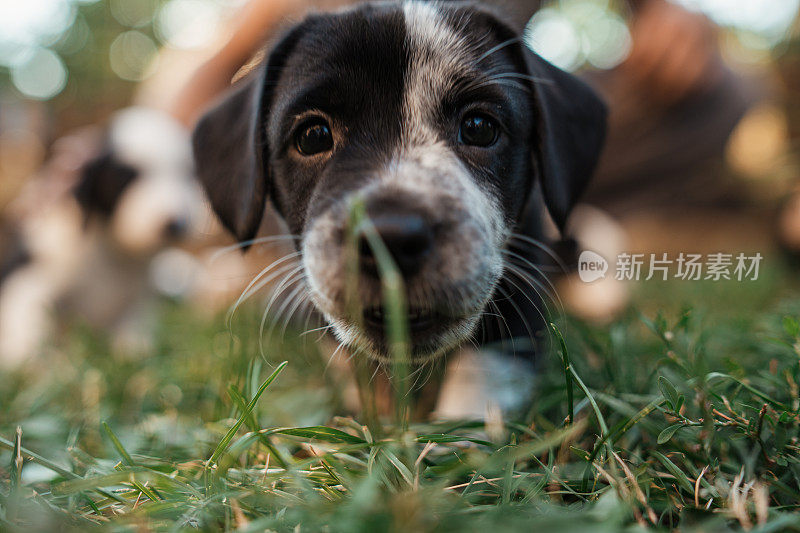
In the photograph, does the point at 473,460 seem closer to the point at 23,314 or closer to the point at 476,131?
the point at 476,131

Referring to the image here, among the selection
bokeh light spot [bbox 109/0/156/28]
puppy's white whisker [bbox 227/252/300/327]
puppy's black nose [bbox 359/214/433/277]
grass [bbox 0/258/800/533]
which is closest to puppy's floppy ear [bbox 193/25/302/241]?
puppy's white whisker [bbox 227/252/300/327]

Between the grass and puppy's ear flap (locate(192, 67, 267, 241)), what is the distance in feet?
1.42

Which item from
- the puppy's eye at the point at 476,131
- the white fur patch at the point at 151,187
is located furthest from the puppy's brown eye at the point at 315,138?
the white fur patch at the point at 151,187

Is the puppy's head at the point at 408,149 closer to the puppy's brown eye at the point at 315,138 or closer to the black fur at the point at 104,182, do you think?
the puppy's brown eye at the point at 315,138

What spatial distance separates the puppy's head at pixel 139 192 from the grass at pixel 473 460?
210cm

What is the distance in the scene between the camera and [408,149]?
1498mm

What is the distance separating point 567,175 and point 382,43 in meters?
0.75

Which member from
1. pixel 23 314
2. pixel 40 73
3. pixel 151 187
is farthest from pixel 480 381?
pixel 40 73

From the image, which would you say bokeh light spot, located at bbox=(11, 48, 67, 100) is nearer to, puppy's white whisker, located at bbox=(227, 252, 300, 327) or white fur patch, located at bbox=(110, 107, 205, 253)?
white fur patch, located at bbox=(110, 107, 205, 253)

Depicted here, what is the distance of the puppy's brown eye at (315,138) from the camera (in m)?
1.61

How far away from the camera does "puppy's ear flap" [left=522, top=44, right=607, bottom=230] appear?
5.70 feet

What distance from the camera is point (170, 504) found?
3.03 ft

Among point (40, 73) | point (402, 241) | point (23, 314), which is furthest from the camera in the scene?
point (40, 73)

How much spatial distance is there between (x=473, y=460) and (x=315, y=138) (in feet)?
3.61
